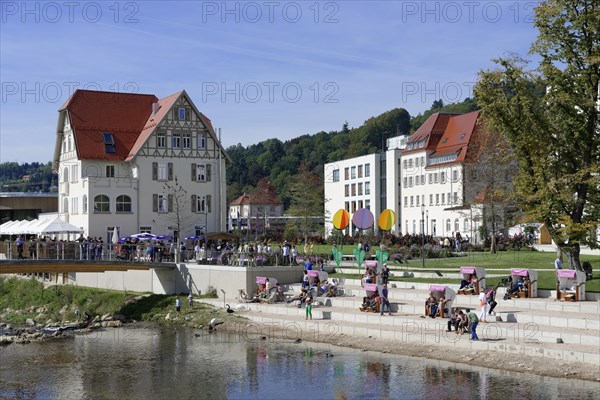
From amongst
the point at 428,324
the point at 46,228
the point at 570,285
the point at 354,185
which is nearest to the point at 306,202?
the point at 354,185

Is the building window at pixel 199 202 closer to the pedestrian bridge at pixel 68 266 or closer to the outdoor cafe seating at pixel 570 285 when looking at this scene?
the pedestrian bridge at pixel 68 266

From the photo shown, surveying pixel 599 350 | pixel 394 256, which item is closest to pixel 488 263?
pixel 394 256

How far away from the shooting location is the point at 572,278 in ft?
119

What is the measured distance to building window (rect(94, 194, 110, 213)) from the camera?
2746 inches

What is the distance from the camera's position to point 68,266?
5084cm

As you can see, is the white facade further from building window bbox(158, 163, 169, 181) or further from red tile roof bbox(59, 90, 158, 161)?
red tile roof bbox(59, 90, 158, 161)

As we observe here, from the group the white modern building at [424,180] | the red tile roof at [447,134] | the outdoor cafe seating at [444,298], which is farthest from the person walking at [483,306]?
the red tile roof at [447,134]

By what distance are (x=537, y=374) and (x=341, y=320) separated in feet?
41.1

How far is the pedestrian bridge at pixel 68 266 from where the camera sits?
48.2m

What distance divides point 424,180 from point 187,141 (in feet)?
103

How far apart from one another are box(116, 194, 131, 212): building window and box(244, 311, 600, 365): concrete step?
28.1 meters

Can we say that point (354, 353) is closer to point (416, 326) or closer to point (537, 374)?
point (416, 326)

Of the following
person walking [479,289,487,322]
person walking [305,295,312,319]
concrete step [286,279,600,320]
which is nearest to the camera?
concrete step [286,279,600,320]

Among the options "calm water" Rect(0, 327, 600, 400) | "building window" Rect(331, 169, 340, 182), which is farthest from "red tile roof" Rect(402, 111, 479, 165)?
"calm water" Rect(0, 327, 600, 400)
